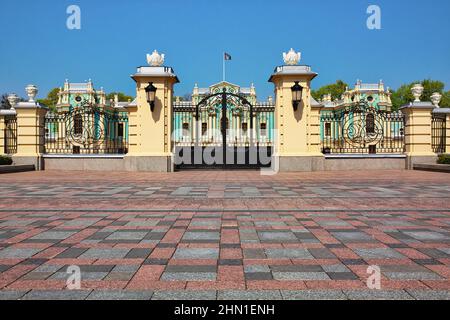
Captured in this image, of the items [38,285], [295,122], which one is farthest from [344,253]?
[295,122]

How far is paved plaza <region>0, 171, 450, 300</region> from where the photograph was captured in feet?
9.44

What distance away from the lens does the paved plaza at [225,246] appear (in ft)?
9.44

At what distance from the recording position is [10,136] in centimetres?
1697

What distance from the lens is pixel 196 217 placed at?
225 inches

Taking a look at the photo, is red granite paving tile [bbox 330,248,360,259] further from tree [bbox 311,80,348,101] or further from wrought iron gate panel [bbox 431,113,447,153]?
tree [bbox 311,80,348,101]

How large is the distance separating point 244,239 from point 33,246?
7.91 ft

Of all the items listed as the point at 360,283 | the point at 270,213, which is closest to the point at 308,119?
the point at 270,213

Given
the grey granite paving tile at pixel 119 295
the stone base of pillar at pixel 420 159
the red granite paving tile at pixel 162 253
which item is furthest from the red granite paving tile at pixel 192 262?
the stone base of pillar at pixel 420 159

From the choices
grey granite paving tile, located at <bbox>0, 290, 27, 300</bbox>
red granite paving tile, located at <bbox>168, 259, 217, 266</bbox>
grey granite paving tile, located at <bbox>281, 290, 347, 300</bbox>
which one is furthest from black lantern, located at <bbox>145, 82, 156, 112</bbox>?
grey granite paving tile, located at <bbox>281, 290, 347, 300</bbox>

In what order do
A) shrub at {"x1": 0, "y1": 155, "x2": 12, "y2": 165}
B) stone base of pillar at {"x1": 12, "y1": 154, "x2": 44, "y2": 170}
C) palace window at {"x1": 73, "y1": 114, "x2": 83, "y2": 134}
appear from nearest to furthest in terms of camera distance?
shrub at {"x1": 0, "y1": 155, "x2": 12, "y2": 165} < stone base of pillar at {"x1": 12, "y1": 154, "x2": 44, "y2": 170} < palace window at {"x1": 73, "y1": 114, "x2": 83, "y2": 134}

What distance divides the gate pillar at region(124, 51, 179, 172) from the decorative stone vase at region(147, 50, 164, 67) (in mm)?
126

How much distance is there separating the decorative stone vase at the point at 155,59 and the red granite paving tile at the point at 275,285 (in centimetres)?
1332

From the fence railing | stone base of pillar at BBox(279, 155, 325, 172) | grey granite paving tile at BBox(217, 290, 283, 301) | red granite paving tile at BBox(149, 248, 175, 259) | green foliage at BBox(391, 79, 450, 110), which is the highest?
green foliage at BBox(391, 79, 450, 110)

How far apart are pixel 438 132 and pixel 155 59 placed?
13.1 meters
